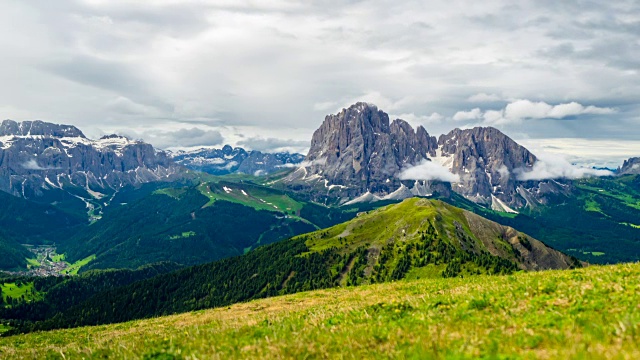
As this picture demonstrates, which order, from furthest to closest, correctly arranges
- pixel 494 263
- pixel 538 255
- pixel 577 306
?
1. pixel 538 255
2. pixel 494 263
3. pixel 577 306

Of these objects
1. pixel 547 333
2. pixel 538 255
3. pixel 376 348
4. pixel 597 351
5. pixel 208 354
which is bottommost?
pixel 538 255

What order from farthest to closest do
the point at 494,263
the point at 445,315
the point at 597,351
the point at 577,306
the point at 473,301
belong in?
the point at 494,263, the point at 473,301, the point at 445,315, the point at 577,306, the point at 597,351

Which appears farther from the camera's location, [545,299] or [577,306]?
[545,299]

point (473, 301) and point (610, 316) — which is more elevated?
point (610, 316)

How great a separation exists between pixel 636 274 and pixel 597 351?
51.1ft

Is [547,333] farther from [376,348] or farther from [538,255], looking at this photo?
[538,255]

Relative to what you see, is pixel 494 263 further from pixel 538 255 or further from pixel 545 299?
pixel 545 299

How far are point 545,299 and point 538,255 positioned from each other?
211037 millimetres

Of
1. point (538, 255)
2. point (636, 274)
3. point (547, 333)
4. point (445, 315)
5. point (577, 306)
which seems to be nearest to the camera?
point (547, 333)

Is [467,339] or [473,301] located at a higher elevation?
[467,339]

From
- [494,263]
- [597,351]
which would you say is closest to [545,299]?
[597,351]

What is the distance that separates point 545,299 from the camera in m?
16.4

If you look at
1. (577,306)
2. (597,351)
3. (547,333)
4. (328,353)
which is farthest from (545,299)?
(328,353)

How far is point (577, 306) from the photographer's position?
1425 centimetres
